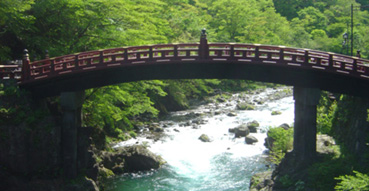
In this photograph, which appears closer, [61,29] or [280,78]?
[280,78]

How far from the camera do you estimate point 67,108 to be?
2572cm

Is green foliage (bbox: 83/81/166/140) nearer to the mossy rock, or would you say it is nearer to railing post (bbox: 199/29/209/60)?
railing post (bbox: 199/29/209/60)

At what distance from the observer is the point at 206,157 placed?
110 ft

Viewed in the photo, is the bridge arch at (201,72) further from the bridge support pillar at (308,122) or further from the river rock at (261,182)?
the river rock at (261,182)

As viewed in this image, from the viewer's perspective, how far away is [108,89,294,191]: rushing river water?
93.4 ft

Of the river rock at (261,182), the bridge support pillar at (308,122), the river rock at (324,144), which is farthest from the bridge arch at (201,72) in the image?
the river rock at (261,182)

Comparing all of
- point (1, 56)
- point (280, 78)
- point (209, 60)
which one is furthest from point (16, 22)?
point (280, 78)

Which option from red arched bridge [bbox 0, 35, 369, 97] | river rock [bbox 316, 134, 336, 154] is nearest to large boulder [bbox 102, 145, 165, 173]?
red arched bridge [bbox 0, 35, 369, 97]

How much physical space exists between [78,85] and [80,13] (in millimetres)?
5319

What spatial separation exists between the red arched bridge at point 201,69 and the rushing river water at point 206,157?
7234 millimetres

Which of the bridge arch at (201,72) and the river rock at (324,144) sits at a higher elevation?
the bridge arch at (201,72)

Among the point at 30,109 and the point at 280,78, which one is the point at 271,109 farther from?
the point at 30,109

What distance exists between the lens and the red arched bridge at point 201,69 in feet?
81.4

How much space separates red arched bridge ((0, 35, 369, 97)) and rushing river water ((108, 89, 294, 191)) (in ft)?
23.7
